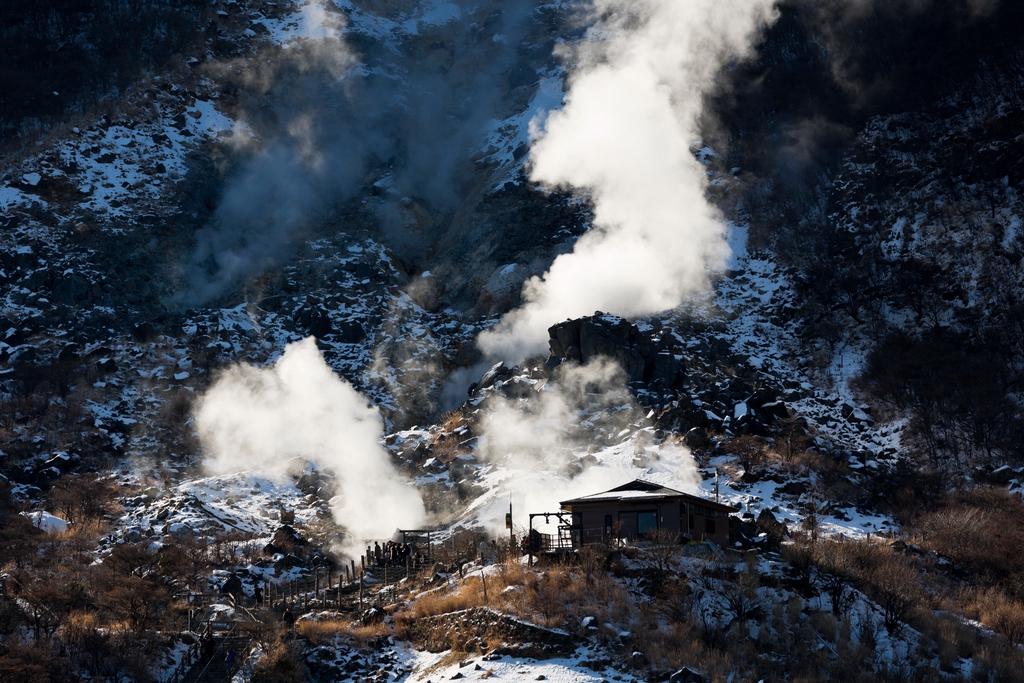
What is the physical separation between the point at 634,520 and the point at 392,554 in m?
12.2

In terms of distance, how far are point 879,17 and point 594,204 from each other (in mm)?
32063

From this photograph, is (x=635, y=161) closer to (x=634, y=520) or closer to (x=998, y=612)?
(x=634, y=520)

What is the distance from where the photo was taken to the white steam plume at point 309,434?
49500mm

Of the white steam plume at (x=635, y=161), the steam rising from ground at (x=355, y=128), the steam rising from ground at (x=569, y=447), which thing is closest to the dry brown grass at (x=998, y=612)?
the steam rising from ground at (x=569, y=447)

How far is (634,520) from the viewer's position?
35.7 m

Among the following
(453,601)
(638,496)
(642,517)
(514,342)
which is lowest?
(453,601)

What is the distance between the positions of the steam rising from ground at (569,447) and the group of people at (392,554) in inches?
143

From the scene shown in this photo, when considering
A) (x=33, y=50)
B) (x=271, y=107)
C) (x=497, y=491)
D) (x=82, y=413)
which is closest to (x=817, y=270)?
(x=497, y=491)

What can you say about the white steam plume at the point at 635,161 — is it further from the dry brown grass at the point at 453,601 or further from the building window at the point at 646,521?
the dry brown grass at the point at 453,601

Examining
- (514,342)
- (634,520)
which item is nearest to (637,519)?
(634,520)

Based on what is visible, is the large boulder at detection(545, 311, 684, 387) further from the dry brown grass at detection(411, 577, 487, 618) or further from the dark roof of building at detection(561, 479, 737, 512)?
the dry brown grass at detection(411, 577, 487, 618)

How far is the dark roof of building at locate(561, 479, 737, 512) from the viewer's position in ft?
116

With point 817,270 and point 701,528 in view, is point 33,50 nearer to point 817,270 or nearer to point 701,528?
point 817,270

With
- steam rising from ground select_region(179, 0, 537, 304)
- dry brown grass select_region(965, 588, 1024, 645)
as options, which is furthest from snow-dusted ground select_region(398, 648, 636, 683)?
steam rising from ground select_region(179, 0, 537, 304)
